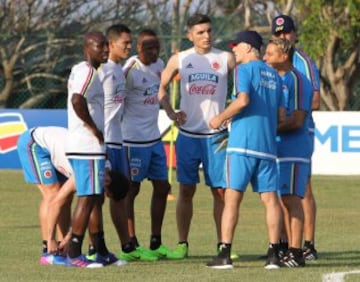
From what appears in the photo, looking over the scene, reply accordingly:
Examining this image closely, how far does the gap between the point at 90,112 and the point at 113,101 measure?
709 millimetres

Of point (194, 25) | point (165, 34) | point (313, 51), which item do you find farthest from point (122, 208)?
→ point (165, 34)

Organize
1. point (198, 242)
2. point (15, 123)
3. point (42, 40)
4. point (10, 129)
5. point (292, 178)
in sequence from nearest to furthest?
point (292, 178)
point (198, 242)
point (10, 129)
point (15, 123)
point (42, 40)

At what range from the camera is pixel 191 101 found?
13328 mm

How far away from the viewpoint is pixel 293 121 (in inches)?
481

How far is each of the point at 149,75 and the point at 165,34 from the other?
20.5 metres

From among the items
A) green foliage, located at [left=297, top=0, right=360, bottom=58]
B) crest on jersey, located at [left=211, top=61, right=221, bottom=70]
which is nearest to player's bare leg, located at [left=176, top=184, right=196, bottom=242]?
crest on jersey, located at [left=211, top=61, right=221, bottom=70]

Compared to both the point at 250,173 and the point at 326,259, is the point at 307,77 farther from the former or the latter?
the point at 326,259

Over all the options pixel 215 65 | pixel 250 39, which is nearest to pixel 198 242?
pixel 215 65

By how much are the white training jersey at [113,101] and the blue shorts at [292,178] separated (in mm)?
1534

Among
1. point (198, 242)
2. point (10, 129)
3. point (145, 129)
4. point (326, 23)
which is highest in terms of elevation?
point (145, 129)

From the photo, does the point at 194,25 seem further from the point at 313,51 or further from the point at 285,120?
the point at 313,51

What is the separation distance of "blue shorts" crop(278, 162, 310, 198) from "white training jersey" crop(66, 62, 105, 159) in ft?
5.35

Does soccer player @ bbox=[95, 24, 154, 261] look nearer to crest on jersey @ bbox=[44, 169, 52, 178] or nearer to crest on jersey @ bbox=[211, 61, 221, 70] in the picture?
crest on jersey @ bbox=[44, 169, 52, 178]

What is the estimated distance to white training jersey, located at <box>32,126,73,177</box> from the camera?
12570mm
